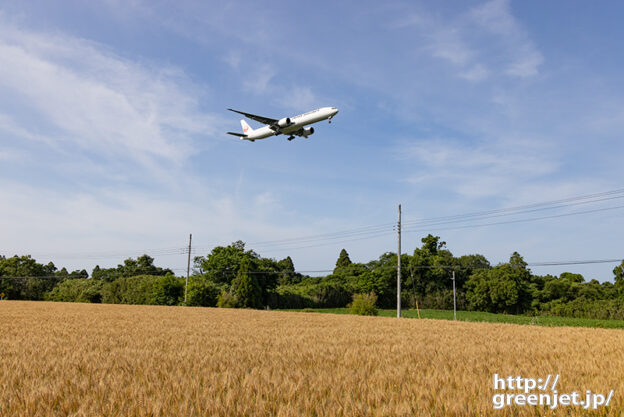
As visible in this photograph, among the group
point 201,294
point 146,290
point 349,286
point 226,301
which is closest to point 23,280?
point 146,290

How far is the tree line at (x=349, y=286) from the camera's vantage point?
241 ft

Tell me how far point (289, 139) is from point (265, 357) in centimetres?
3886

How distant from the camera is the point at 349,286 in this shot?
337 feet

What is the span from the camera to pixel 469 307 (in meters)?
94.4

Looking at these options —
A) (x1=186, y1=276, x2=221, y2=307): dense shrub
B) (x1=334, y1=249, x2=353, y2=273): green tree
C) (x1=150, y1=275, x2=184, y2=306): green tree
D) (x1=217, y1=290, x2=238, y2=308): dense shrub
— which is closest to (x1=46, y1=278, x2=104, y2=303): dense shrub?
(x1=150, y1=275, x2=184, y2=306): green tree

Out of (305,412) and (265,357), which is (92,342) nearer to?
(265,357)

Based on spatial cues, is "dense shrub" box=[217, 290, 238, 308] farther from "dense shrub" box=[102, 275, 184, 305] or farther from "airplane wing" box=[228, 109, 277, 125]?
"airplane wing" box=[228, 109, 277, 125]

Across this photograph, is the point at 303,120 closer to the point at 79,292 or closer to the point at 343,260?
the point at 79,292

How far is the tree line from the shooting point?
7331 cm

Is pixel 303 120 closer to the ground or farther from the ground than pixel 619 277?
farther from the ground

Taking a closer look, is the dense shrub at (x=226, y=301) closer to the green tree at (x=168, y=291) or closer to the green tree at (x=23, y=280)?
the green tree at (x=168, y=291)

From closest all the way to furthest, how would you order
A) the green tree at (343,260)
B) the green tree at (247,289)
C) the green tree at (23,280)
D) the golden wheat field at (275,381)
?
the golden wheat field at (275,381), the green tree at (247,289), the green tree at (23,280), the green tree at (343,260)

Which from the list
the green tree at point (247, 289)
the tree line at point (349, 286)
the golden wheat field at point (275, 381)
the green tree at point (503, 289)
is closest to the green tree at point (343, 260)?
the tree line at point (349, 286)

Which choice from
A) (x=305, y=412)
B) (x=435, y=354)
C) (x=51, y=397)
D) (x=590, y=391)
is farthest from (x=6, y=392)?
(x=435, y=354)
